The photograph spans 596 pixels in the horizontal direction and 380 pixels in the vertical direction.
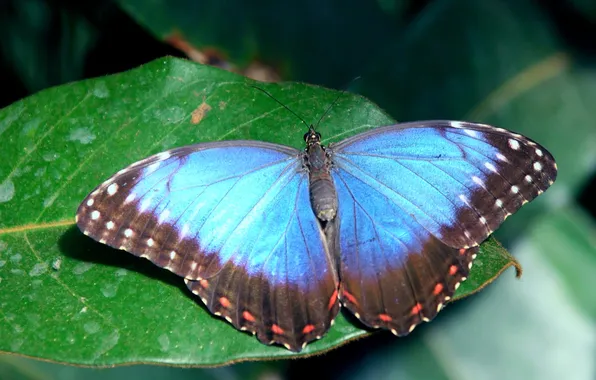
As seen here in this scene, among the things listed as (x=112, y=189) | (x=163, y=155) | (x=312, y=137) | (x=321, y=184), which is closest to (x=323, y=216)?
(x=321, y=184)

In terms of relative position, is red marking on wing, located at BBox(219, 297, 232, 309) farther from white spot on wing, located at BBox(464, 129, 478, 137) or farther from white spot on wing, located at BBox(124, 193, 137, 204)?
white spot on wing, located at BBox(464, 129, 478, 137)

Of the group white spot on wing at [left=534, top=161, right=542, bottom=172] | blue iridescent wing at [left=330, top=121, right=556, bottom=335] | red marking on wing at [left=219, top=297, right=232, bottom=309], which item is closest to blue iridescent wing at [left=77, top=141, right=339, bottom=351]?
red marking on wing at [left=219, top=297, right=232, bottom=309]

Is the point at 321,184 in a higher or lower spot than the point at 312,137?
lower

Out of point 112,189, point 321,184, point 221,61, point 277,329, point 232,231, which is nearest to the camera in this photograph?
point 277,329

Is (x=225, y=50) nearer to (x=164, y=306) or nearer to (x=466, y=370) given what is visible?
(x=164, y=306)

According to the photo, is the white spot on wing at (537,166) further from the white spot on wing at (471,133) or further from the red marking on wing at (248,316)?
the red marking on wing at (248,316)

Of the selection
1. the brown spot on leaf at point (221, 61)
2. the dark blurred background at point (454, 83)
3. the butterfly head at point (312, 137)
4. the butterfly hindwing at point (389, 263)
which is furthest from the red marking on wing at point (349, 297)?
the brown spot on leaf at point (221, 61)

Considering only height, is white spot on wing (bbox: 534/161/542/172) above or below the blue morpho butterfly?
above

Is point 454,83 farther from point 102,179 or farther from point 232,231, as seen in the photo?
point 102,179
